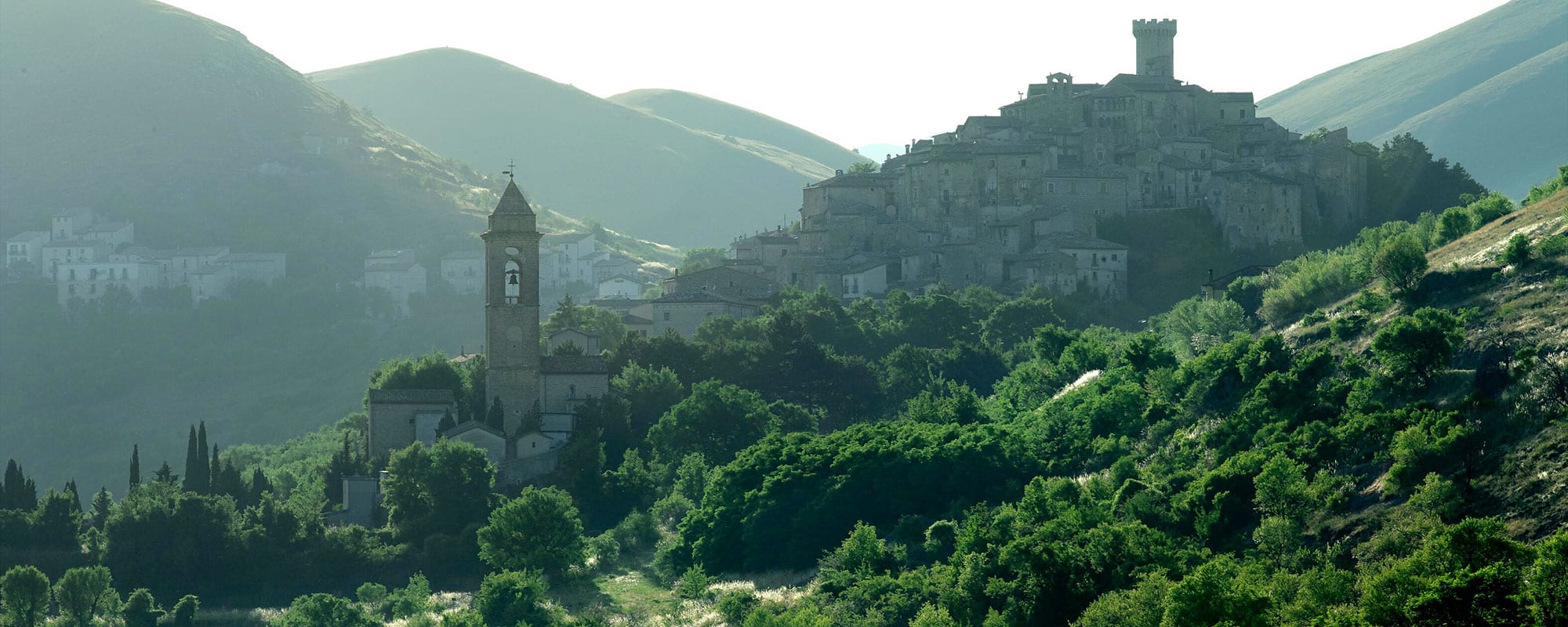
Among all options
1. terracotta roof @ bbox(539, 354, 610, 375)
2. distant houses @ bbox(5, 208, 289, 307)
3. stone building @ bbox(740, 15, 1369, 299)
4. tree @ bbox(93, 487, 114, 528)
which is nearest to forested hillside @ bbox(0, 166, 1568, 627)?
tree @ bbox(93, 487, 114, 528)

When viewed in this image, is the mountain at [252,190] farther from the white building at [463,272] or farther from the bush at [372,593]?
the bush at [372,593]

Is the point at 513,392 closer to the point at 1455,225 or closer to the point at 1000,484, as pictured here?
the point at 1000,484

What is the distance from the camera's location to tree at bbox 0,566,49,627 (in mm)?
60625

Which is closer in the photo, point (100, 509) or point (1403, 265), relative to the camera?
point (1403, 265)

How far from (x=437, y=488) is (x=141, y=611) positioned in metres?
10.4

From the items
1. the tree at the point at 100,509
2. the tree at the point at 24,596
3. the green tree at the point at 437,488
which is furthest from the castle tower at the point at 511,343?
the tree at the point at 24,596

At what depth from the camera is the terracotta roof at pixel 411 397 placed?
7544 centimetres

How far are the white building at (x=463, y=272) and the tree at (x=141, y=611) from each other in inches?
3985

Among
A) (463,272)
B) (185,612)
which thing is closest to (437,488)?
(185,612)

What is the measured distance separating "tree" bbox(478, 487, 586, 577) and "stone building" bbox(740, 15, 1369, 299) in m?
37.8

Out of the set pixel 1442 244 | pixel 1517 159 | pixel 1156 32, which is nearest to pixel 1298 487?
pixel 1442 244

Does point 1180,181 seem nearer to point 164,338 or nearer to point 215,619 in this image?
point 215,619

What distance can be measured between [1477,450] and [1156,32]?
73.0 metres

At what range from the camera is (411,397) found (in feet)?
248
